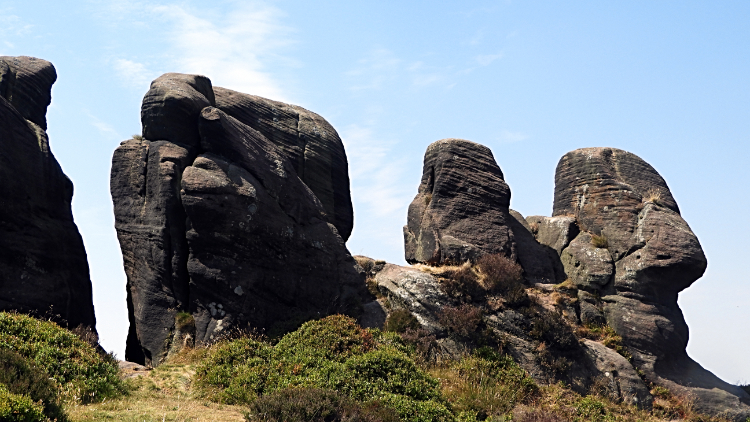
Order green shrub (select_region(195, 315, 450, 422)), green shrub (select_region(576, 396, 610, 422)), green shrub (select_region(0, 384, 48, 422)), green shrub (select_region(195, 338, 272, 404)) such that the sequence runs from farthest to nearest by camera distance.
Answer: green shrub (select_region(576, 396, 610, 422))
green shrub (select_region(195, 338, 272, 404))
green shrub (select_region(195, 315, 450, 422))
green shrub (select_region(0, 384, 48, 422))

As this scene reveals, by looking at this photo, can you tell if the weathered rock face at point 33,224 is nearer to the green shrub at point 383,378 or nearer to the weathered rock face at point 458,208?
the green shrub at point 383,378

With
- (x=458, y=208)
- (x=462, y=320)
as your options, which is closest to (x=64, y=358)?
(x=462, y=320)

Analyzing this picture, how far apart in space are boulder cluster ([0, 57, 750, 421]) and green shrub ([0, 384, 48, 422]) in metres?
10.0

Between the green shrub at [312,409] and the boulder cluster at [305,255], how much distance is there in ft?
25.5

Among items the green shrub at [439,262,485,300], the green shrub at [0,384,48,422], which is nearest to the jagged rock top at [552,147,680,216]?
the green shrub at [439,262,485,300]

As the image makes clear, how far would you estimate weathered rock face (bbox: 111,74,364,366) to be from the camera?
23.3 meters

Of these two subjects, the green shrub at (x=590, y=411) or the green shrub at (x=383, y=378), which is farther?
the green shrub at (x=590, y=411)

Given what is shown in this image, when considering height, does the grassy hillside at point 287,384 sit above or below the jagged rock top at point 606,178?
below

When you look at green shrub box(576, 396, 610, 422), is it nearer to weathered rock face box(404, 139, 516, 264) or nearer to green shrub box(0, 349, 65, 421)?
weathered rock face box(404, 139, 516, 264)

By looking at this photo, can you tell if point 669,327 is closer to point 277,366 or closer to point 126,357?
point 277,366

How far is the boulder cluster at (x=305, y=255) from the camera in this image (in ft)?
76.6

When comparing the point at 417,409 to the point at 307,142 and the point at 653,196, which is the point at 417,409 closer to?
the point at 307,142

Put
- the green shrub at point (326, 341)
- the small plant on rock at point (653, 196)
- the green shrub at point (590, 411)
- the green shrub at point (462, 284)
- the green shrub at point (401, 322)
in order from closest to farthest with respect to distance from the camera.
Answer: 1. the green shrub at point (590, 411)
2. the green shrub at point (326, 341)
3. the green shrub at point (401, 322)
4. the green shrub at point (462, 284)
5. the small plant on rock at point (653, 196)

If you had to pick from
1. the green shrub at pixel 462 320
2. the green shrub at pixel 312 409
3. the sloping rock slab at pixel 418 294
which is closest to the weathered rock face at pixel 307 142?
the sloping rock slab at pixel 418 294
